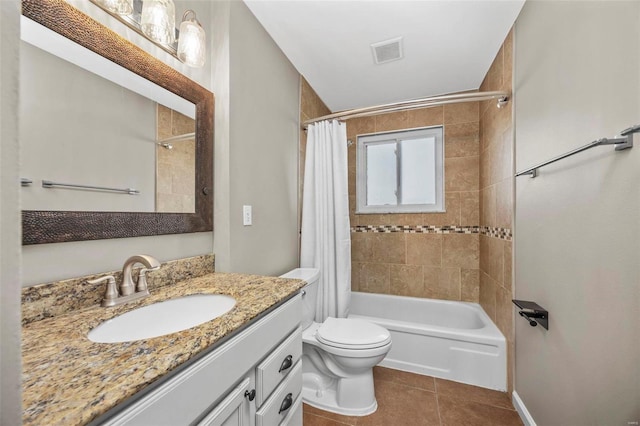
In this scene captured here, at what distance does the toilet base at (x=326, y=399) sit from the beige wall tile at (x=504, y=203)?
4.68ft

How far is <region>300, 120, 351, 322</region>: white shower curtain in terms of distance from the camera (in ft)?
6.50

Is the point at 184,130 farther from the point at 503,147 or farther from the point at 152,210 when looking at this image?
the point at 503,147

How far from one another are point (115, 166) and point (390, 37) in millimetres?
1746

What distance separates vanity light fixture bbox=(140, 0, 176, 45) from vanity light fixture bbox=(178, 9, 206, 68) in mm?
54

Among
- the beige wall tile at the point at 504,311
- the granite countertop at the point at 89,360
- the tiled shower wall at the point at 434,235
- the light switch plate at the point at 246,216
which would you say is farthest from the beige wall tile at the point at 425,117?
the granite countertop at the point at 89,360

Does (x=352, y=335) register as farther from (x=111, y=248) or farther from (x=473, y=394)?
(x=111, y=248)

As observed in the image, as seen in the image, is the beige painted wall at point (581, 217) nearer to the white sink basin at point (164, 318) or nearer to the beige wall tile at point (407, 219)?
the beige wall tile at point (407, 219)

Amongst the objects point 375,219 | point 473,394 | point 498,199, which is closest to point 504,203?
point 498,199

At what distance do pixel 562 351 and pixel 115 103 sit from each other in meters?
2.04

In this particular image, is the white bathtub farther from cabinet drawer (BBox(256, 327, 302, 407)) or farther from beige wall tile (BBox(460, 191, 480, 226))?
cabinet drawer (BBox(256, 327, 302, 407))

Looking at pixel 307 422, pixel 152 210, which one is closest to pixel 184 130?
pixel 152 210

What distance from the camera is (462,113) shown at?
2.37 m

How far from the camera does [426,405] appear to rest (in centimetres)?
157

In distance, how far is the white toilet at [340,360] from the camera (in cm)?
147
